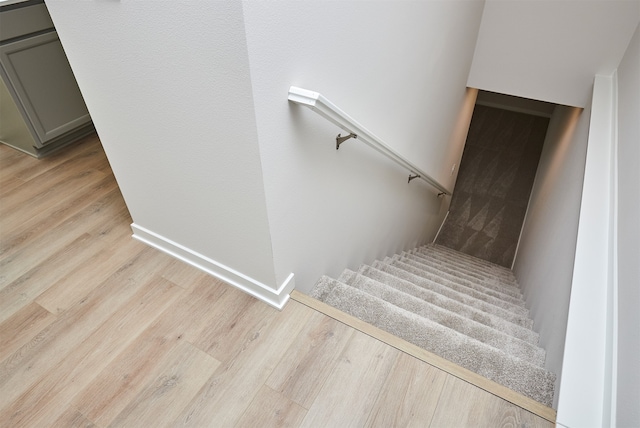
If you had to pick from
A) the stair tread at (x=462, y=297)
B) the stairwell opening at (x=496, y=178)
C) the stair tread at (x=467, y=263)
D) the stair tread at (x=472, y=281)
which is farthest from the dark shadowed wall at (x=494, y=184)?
the stair tread at (x=462, y=297)

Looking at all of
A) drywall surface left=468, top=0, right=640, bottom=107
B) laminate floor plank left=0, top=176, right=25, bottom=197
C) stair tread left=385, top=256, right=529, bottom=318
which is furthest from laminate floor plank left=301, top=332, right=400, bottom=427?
drywall surface left=468, top=0, right=640, bottom=107

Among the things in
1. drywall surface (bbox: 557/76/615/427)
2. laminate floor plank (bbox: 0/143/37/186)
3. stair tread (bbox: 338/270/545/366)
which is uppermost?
drywall surface (bbox: 557/76/615/427)

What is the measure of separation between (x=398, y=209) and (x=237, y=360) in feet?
6.30

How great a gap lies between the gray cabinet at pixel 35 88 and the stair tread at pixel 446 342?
227 cm

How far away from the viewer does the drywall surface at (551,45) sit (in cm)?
300

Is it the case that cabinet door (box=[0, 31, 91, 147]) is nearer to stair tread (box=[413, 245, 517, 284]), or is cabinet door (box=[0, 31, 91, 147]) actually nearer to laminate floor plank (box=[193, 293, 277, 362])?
laminate floor plank (box=[193, 293, 277, 362])

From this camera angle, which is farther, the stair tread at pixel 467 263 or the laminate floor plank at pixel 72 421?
the stair tread at pixel 467 263

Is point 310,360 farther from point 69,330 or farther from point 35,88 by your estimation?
point 35,88

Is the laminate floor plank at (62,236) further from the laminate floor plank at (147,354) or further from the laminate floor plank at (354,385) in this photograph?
the laminate floor plank at (354,385)

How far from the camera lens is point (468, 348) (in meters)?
1.59

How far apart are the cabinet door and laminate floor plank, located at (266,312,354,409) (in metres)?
2.39

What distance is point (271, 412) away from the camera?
54.6 inches

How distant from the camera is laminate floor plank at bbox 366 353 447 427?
4.46 ft

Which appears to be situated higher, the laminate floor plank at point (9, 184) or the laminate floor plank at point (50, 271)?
the laminate floor plank at point (9, 184)
